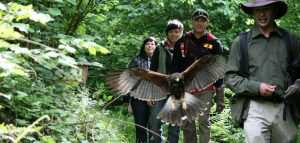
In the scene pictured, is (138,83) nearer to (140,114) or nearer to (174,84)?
(174,84)

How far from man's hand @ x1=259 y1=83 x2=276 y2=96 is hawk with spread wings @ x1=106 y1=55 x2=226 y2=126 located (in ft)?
7.70

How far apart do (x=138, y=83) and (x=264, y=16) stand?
2.90 meters

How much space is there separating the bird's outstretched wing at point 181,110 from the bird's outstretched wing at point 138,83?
0.63 ft

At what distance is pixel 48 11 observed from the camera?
17.0ft

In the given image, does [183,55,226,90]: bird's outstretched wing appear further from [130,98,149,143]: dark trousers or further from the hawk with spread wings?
[130,98,149,143]: dark trousers

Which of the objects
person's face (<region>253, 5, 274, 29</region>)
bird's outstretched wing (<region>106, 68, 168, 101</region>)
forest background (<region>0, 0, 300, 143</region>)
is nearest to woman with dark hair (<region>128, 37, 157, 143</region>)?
bird's outstretched wing (<region>106, 68, 168, 101</region>)

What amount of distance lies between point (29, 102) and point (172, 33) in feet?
11.5

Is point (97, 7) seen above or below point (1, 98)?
above

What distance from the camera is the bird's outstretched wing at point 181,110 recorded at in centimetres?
724

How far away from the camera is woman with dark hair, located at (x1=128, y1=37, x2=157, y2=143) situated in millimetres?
8539

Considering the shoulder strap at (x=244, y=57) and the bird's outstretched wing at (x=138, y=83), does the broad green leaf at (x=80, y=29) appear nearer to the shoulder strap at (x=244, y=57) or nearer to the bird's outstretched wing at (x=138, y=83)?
the bird's outstretched wing at (x=138, y=83)

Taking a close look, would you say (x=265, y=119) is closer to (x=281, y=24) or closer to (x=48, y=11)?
(x=48, y=11)

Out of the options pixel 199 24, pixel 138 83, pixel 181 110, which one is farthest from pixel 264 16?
pixel 138 83

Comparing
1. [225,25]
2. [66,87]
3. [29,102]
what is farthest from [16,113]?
[225,25]
